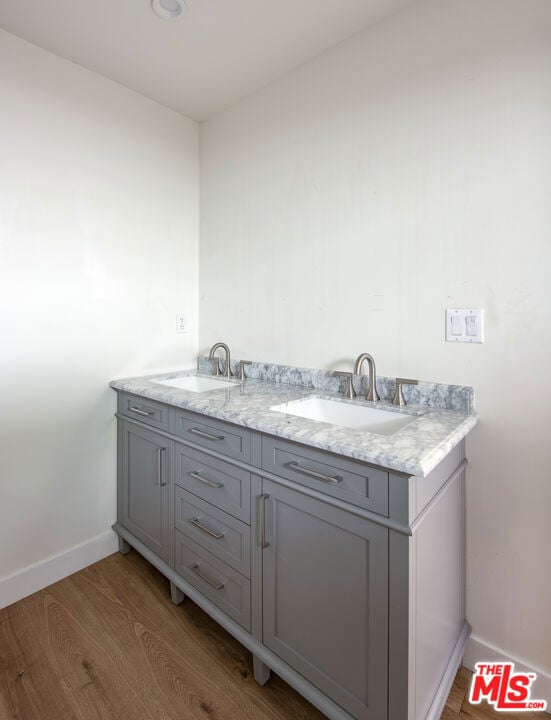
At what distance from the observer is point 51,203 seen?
1.73 m

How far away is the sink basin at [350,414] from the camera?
55.7 inches

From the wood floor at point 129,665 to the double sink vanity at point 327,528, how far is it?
12 cm

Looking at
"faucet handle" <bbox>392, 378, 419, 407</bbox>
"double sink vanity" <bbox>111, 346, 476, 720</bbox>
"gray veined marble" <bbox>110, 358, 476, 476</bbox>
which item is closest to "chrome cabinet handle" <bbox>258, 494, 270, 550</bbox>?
"double sink vanity" <bbox>111, 346, 476, 720</bbox>

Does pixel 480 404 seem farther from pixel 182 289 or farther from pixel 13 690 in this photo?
pixel 13 690

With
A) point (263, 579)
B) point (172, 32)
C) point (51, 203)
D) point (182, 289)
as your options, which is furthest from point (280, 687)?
point (172, 32)

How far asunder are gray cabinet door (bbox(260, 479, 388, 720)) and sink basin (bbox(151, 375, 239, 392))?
953 millimetres

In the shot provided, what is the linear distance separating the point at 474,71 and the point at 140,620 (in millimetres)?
2434

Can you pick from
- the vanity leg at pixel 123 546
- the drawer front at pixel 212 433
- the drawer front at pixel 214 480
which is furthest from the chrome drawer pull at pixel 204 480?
the vanity leg at pixel 123 546

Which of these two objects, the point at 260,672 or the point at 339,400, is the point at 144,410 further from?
the point at 260,672

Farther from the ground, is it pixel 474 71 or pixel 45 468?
pixel 474 71

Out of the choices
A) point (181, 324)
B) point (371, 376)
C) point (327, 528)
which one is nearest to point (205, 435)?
point (327, 528)

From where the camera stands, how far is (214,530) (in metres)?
1.44

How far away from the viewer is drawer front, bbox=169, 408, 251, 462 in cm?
132

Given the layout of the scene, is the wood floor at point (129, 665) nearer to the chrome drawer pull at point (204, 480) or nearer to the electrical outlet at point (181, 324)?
the chrome drawer pull at point (204, 480)
